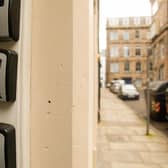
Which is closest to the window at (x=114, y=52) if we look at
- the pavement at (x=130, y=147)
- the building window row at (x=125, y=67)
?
the building window row at (x=125, y=67)

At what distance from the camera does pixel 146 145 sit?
619cm

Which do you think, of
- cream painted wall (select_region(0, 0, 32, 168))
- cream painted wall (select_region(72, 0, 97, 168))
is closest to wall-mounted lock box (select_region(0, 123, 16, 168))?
cream painted wall (select_region(0, 0, 32, 168))

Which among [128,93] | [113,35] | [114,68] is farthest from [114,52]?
[128,93]

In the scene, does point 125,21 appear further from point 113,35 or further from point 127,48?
point 127,48

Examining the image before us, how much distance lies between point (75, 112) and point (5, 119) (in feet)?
0.58

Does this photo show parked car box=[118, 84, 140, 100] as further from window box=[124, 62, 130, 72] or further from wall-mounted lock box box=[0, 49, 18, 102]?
window box=[124, 62, 130, 72]

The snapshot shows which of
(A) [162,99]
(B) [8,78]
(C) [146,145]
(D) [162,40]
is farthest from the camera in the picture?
(D) [162,40]

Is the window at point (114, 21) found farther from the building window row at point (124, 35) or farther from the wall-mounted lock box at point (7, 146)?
the wall-mounted lock box at point (7, 146)

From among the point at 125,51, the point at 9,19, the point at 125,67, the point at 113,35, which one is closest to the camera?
the point at 9,19

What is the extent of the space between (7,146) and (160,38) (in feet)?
103

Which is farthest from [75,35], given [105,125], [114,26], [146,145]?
[114,26]

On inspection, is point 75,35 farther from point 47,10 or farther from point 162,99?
point 162,99

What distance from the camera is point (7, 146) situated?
69 centimetres

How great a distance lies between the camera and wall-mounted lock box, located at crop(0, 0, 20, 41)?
666 millimetres
